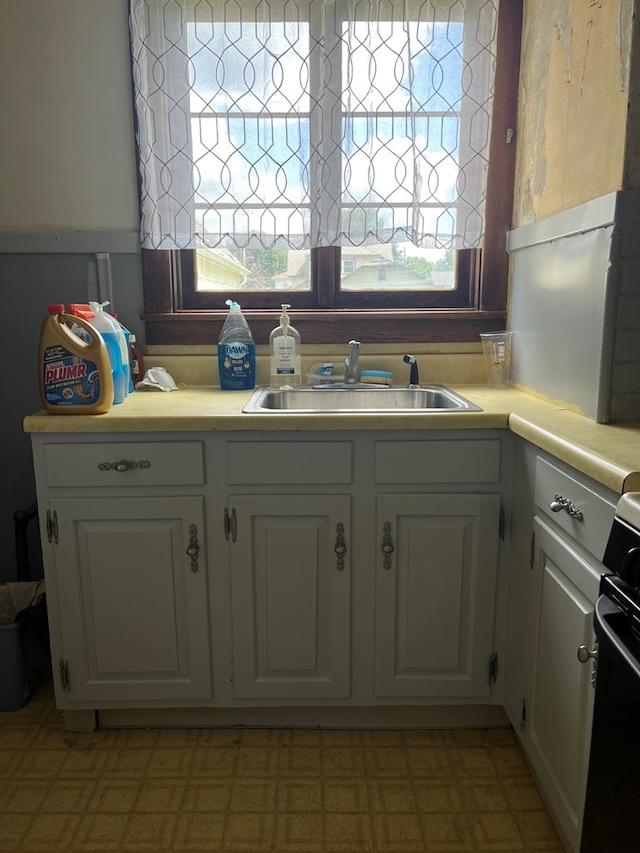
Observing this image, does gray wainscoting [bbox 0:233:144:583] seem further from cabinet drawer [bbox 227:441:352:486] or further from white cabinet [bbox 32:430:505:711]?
cabinet drawer [bbox 227:441:352:486]

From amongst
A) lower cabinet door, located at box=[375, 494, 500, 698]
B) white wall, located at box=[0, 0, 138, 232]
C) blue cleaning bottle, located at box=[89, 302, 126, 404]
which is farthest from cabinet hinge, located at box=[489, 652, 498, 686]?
white wall, located at box=[0, 0, 138, 232]

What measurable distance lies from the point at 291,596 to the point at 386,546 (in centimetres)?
28

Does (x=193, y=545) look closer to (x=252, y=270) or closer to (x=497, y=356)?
(x=252, y=270)

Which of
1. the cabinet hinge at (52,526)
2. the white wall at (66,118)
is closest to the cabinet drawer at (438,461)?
the cabinet hinge at (52,526)

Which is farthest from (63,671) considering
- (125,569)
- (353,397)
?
(353,397)

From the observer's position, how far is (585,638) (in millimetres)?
1118

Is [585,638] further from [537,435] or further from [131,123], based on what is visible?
[131,123]

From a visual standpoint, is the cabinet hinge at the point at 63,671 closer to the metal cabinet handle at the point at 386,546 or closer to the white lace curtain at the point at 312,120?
the metal cabinet handle at the point at 386,546

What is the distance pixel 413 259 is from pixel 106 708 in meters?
1.68

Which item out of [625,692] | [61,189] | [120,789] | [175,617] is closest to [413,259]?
[61,189]

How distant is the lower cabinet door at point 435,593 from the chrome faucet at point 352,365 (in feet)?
1.76

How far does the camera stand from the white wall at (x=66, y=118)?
189cm

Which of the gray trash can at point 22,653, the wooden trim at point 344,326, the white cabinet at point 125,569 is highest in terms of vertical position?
the wooden trim at point 344,326

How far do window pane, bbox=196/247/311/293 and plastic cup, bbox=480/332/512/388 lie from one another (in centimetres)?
64
